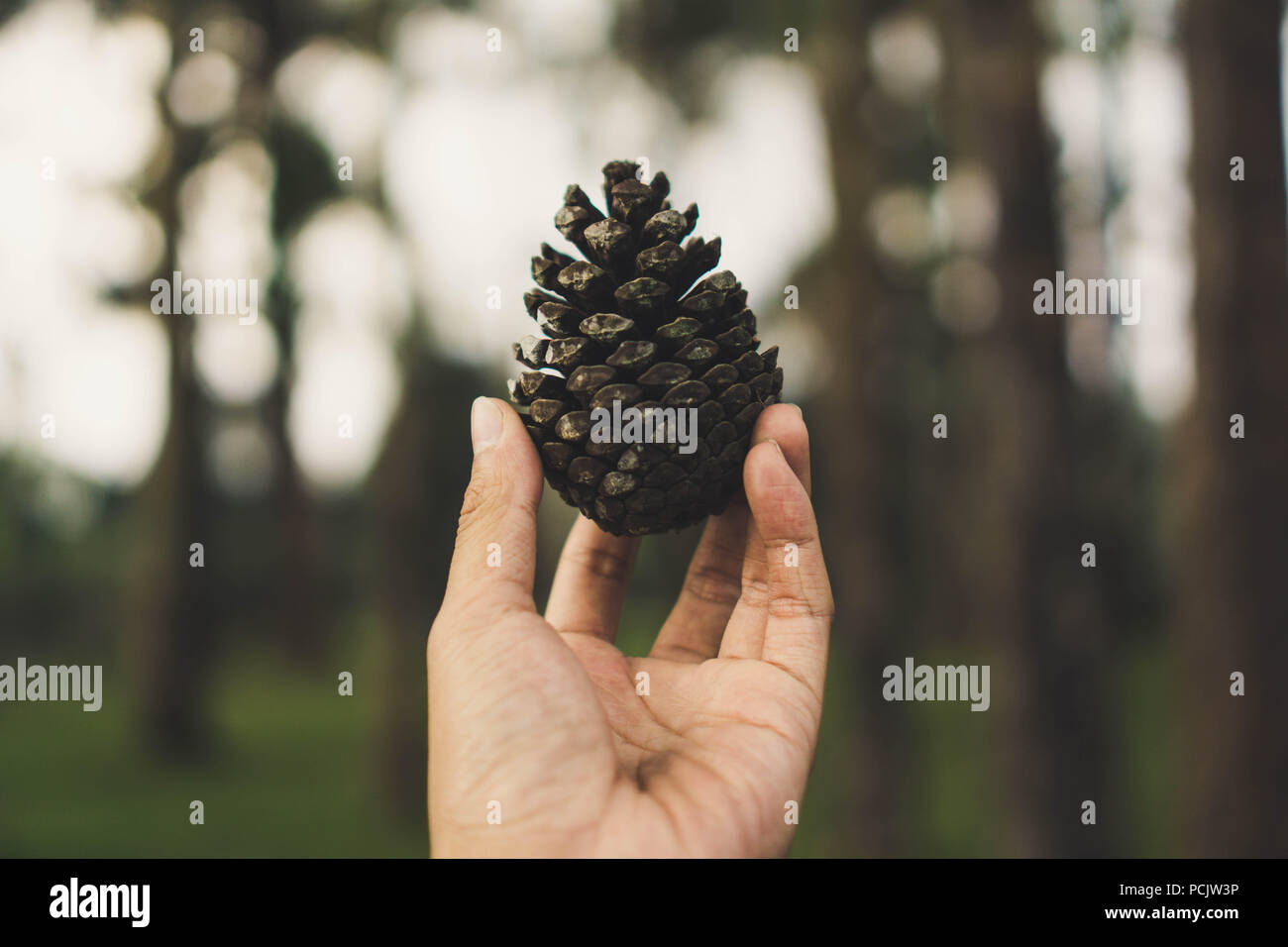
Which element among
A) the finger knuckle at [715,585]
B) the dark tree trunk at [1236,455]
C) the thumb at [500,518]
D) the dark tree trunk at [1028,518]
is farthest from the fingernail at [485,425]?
the dark tree trunk at [1236,455]

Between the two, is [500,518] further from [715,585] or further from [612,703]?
[715,585]

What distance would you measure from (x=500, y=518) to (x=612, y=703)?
662 mm

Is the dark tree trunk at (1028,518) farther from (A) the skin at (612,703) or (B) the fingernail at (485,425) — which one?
(B) the fingernail at (485,425)

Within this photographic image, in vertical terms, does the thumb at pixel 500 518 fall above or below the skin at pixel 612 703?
above

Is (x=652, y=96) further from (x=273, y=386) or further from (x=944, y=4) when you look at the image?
(x=273, y=386)

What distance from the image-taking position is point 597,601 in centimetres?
288

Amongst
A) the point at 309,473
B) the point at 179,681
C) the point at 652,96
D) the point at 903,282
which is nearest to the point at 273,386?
the point at 309,473

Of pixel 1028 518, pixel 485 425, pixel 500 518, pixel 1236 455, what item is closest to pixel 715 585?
pixel 500 518

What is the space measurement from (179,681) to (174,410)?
121 inches

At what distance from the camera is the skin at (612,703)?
204 centimetres

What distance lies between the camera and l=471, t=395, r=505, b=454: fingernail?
230 centimetres

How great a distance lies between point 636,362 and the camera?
2.09m
